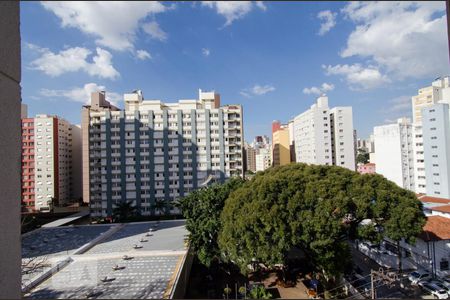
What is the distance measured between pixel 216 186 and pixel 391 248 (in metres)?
8.51

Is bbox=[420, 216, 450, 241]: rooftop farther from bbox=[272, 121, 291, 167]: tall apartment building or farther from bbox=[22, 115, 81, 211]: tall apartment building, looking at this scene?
bbox=[22, 115, 81, 211]: tall apartment building

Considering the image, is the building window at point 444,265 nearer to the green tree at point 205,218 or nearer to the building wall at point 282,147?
the green tree at point 205,218

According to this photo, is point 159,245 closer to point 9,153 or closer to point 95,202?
point 9,153

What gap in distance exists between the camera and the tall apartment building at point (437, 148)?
17.3 metres

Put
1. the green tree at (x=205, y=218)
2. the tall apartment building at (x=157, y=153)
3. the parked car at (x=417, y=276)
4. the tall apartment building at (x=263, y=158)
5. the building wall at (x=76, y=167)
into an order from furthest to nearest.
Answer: the tall apartment building at (x=263, y=158) → the building wall at (x=76, y=167) → the tall apartment building at (x=157, y=153) → the parked car at (x=417, y=276) → the green tree at (x=205, y=218)

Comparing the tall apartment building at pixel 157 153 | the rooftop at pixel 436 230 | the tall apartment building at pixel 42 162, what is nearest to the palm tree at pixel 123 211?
the tall apartment building at pixel 157 153

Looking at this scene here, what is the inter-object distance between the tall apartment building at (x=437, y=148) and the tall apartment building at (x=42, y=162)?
2898cm

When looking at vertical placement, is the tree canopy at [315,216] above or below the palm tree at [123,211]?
above

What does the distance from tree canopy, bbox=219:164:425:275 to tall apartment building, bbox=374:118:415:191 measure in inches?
562

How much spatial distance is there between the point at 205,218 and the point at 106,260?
330 cm

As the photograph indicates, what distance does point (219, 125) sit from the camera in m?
21.5

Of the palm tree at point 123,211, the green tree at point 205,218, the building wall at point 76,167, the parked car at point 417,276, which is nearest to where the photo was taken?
the green tree at point 205,218

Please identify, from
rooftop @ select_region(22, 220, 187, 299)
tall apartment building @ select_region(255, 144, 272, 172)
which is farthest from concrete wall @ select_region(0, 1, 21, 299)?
tall apartment building @ select_region(255, 144, 272, 172)

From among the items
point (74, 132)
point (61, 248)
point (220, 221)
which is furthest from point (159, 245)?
point (74, 132)
